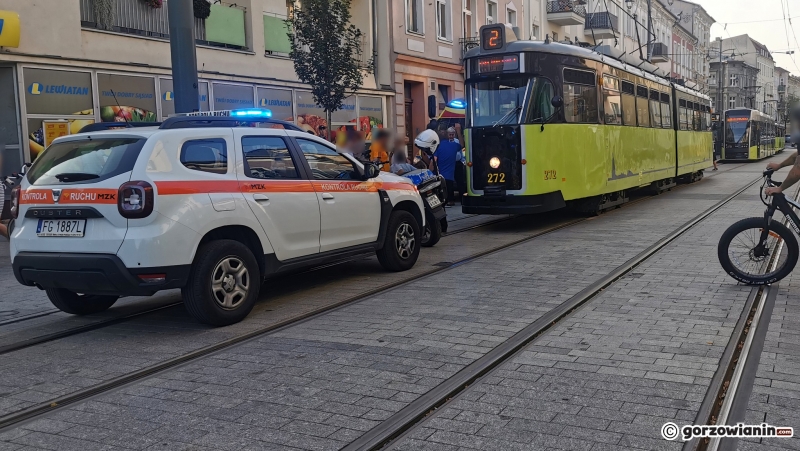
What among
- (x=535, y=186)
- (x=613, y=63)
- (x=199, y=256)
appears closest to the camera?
(x=199, y=256)

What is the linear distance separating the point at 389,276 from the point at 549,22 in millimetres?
30994

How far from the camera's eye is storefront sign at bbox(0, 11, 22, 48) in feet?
42.5

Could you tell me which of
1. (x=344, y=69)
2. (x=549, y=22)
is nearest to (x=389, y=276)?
(x=344, y=69)

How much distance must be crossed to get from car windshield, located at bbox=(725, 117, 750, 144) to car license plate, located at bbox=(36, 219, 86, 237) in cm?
4389

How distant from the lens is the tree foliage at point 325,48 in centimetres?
1569

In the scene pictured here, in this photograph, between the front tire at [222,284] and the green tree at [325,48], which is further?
the green tree at [325,48]

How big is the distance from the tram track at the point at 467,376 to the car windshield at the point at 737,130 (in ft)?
130

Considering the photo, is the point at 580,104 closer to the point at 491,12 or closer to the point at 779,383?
the point at 779,383

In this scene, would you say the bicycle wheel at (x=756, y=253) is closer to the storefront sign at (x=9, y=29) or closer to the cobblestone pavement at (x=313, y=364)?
the cobblestone pavement at (x=313, y=364)

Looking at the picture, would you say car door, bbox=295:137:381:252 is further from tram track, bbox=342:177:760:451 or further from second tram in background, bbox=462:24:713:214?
second tram in background, bbox=462:24:713:214

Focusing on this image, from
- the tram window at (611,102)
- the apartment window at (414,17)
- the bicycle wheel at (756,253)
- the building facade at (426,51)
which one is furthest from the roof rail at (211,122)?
the apartment window at (414,17)

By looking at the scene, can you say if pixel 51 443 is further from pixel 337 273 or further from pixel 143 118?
pixel 143 118

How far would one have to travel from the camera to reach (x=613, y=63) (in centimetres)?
1588

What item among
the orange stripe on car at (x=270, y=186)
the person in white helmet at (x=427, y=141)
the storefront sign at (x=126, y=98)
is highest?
the storefront sign at (x=126, y=98)
